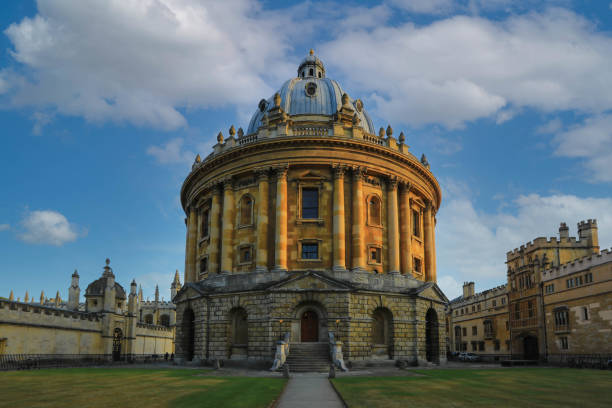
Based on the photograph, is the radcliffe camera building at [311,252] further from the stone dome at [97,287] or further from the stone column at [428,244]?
the stone dome at [97,287]

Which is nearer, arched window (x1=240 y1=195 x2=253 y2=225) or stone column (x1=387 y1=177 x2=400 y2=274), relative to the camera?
stone column (x1=387 y1=177 x2=400 y2=274)

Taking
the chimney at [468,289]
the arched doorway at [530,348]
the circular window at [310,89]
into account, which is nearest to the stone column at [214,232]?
the circular window at [310,89]

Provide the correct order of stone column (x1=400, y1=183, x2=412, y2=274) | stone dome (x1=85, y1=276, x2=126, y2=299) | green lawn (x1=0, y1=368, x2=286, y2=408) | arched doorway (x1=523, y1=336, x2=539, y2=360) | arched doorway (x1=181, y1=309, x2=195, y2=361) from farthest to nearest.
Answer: arched doorway (x1=523, y1=336, x2=539, y2=360) < stone dome (x1=85, y1=276, x2=126, y2=299) < arched doorway (x1=181, y1=309, x2=195, y2=361) < stone column (x1=400, y1=183, x2=412, y2=274) < green lawn (x1=0, y1=368, x2=286, y2=408)

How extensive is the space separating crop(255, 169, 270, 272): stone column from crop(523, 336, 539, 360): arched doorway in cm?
3913

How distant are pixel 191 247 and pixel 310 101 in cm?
2040

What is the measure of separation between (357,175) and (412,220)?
9538 millimetres

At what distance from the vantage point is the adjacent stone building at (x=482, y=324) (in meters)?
71.6

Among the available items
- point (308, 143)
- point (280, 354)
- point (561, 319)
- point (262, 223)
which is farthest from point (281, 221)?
point (561, 319)

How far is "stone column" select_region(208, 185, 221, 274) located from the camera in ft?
155

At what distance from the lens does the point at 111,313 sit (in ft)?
197

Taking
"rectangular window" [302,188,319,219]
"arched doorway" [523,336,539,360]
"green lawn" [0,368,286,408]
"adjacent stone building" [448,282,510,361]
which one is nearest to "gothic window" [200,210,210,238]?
"rectangular window" [302,188,319,219]

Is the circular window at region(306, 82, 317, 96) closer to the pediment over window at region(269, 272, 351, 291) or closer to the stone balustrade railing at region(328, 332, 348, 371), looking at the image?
the pediment over window at region(269, 272, 351, 291)

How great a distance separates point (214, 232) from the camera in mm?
48125

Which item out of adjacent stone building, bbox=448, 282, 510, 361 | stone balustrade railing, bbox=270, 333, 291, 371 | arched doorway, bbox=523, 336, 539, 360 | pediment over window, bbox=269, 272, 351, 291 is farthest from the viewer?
adjacent stone building, bbox=448, 282, 510, 361
